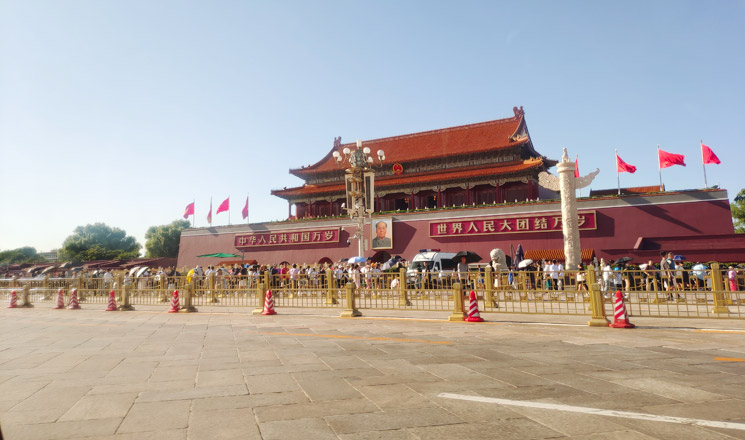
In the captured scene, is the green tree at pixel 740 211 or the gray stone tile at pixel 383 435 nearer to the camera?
the gray stone tile at pixel 383 435

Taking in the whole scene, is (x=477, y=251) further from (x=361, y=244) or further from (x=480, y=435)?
(x=480, y=435)

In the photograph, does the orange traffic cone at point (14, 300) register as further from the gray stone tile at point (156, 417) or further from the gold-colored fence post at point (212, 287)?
the gray stone tile at point (156, 417)

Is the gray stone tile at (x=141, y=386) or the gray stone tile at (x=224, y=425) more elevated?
the gray stone tile at (x=224, y=425)

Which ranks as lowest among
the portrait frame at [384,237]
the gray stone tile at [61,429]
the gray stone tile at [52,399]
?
the gray stone tile at [52,399]

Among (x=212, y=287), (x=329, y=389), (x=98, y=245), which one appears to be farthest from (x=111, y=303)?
(x=98, y=245)

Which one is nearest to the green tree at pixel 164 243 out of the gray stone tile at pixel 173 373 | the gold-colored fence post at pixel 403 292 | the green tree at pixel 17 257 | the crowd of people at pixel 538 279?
the green tree at pixel 17 257

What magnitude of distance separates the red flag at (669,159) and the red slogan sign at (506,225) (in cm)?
413

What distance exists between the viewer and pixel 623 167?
2427 centimetres

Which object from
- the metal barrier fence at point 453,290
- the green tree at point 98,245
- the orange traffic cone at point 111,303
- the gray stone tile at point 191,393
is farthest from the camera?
the green tree at point 98,245

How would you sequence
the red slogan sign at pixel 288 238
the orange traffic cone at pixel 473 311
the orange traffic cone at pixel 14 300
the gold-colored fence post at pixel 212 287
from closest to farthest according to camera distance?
the orange traffic cone at pixel 473 311 → the gold-colored fence post at pixel 212 287 → the orange traffic cone at pixel 14 300 → the red slogan sign at pixel 288 238

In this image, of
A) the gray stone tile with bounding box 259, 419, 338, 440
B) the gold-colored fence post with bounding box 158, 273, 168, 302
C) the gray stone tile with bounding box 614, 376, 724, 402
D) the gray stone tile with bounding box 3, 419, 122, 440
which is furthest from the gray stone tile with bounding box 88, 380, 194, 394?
the gold-colored fence post with bounding box 158, 273, 168, 302

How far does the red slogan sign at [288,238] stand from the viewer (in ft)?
101

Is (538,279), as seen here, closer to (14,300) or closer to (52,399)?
(52,399)

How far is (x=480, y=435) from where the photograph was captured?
9.71 feet
